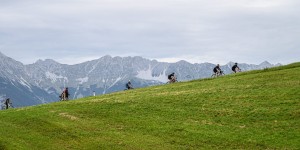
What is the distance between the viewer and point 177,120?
51750 mm

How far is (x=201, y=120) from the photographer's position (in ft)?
166

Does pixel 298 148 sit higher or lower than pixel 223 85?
lower

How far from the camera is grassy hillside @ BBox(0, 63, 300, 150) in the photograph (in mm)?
43906

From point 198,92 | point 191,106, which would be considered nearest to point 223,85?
point 198,92

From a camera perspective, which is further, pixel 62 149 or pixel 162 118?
pixel 162 118

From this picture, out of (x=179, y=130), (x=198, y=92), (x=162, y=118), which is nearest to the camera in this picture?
(x=179, y=130)

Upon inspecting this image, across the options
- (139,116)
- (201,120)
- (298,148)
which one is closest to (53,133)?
(139,116)

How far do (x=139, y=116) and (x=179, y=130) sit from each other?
8.32m

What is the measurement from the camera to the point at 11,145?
44.6 m

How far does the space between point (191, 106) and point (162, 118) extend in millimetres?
5639

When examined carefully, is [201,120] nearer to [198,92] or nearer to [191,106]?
[191,106]

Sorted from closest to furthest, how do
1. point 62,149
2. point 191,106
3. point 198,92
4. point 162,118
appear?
point 62,149 < point 162,118 < point 191,106 < point 198,92

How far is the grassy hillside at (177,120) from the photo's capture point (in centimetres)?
4391

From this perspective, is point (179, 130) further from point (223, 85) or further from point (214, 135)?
point (223, 85)
